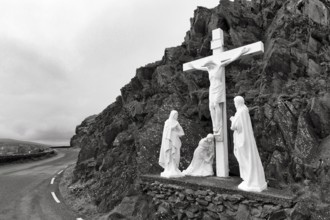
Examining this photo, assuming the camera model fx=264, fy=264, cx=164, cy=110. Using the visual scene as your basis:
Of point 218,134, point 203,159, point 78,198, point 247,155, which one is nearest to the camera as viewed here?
point 247,155

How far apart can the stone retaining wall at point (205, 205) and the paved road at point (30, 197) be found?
374 cm

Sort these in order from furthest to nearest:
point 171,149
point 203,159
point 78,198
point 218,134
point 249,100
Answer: point 78,198 → point 249,100 → point 203,159 → point 171,149 → point 218,134

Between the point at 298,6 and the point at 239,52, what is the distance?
8.16 metres

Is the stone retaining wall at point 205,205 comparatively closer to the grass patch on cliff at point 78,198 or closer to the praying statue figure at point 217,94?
the praying statue figure at point 217,94

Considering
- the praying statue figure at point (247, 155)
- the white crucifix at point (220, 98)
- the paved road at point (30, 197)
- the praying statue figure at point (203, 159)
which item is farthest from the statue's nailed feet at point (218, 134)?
the paved road at point (30, 197)

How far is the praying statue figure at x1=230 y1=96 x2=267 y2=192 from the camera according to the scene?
654 centimetres

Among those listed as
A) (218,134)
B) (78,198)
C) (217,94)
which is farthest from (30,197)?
(217,94)

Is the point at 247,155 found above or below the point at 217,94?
below

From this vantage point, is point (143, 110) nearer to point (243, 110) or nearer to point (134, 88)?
point (134, 88)

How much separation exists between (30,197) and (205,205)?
934 centimetres

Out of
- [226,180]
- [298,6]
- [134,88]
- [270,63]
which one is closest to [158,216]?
[226,180]

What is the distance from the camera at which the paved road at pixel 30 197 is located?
1004 centimetres

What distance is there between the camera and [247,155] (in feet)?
22.2

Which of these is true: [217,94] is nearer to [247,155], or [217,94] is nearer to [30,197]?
[247,155]
